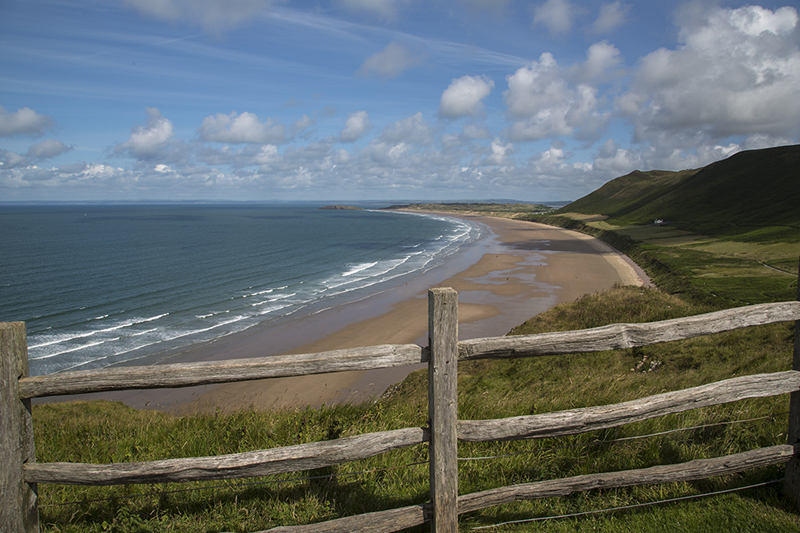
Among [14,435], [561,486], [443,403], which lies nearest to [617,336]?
[561,486]

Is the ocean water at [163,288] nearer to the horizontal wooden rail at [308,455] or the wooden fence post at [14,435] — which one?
the wooden fence post at [14,435]

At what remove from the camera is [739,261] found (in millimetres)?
36281

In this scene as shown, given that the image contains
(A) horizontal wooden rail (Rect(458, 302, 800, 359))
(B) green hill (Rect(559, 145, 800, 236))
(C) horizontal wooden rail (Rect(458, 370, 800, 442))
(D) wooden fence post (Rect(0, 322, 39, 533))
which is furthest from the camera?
(B) green hill (Rect(559, 145, 800, 236))

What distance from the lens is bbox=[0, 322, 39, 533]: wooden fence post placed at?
113 inches

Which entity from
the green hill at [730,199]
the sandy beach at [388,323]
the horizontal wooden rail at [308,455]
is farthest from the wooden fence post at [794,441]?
the green hill at [730,199]

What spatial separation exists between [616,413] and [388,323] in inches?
840

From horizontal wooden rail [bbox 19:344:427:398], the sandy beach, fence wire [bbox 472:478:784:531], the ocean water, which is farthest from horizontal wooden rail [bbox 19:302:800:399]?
the ocean water

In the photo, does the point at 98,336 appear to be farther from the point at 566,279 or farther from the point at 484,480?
the point at 566,279

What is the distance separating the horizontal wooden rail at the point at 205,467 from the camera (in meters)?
3.10

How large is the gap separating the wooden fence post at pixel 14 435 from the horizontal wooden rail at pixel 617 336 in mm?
2818

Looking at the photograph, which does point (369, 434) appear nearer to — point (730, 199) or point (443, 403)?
point (443, 403)

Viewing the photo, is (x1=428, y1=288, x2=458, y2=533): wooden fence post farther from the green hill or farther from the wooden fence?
the green hill

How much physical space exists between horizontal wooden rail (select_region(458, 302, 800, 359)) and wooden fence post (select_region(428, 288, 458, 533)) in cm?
15

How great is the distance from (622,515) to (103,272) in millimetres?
46478
